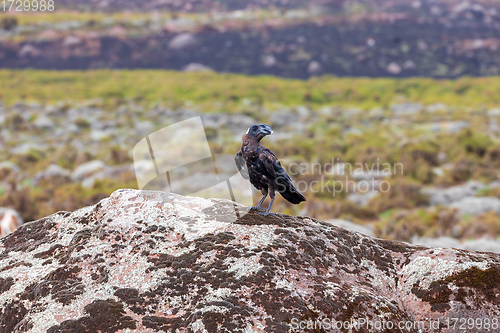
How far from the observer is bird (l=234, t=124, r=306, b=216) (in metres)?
5.88

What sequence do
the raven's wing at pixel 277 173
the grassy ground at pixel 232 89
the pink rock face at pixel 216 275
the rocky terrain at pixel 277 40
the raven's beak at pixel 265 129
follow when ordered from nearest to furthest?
the pink rock face at pixel 216 275
the raven's wing at pixel 277 173
the raven's beak at pixel 265 129
the grassy ground at pixel 232 89
the rocky terrain at pixel 277 40

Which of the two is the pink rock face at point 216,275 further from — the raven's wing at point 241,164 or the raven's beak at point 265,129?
the raven's beak at point 265,129

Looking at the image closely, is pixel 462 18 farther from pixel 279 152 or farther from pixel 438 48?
pixel 279 152

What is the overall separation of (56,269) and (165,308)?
4.64 ft

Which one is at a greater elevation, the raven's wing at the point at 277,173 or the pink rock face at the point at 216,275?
the raven's wing at the point at 277,173

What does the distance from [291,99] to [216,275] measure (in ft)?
268

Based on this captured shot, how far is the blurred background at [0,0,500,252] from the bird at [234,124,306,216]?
10.5 m

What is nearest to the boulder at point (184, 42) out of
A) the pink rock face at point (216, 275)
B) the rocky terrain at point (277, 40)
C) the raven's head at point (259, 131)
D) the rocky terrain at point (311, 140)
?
the rocky terrain at point (277, 40)

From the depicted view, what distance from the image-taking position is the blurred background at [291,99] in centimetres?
2569

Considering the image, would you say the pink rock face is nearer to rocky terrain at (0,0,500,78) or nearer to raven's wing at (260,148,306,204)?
raven's wing at (260,148,306,204)

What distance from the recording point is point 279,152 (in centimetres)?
4125

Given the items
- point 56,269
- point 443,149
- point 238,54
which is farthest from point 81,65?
point 56,269

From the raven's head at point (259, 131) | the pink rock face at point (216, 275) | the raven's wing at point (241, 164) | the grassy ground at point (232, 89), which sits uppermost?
the raven's head at point (259, 131)

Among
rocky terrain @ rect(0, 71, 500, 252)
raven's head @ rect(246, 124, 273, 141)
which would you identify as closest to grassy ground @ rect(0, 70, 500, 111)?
rocky terrain @ rect(0, 71, 500, 252)
